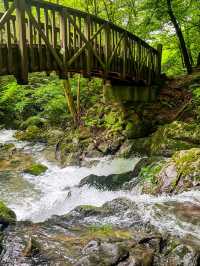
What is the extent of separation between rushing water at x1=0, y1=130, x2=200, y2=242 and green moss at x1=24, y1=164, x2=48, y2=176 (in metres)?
0.21

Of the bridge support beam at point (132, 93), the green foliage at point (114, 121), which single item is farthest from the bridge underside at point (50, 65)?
the green foliage at point (114, 121)

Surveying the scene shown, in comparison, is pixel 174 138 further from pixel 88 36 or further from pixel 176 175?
pixel 88 36

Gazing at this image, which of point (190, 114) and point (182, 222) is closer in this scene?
point (182, 222)

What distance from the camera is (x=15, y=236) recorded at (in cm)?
771

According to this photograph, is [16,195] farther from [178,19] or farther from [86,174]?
[178,19]

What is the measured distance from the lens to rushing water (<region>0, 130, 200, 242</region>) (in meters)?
7.80

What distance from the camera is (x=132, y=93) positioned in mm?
15680

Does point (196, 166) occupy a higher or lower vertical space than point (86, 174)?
higher

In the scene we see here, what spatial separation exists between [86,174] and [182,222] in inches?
237

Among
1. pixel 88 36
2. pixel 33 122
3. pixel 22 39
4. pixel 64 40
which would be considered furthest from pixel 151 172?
pixel 33 122

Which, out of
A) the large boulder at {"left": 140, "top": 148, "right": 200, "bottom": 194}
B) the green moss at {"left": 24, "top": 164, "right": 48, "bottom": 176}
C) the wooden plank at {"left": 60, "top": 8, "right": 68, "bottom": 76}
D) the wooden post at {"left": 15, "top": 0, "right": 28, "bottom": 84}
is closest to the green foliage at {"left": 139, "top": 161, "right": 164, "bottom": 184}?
the large boulder at {"left": 140, "top": 148, "right": 200, "bottom": 194}

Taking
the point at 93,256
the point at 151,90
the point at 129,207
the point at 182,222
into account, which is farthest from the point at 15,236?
the point at 151,90

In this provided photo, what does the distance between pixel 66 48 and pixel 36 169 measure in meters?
6.01

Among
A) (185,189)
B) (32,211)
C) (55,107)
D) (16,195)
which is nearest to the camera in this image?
(185,189)
